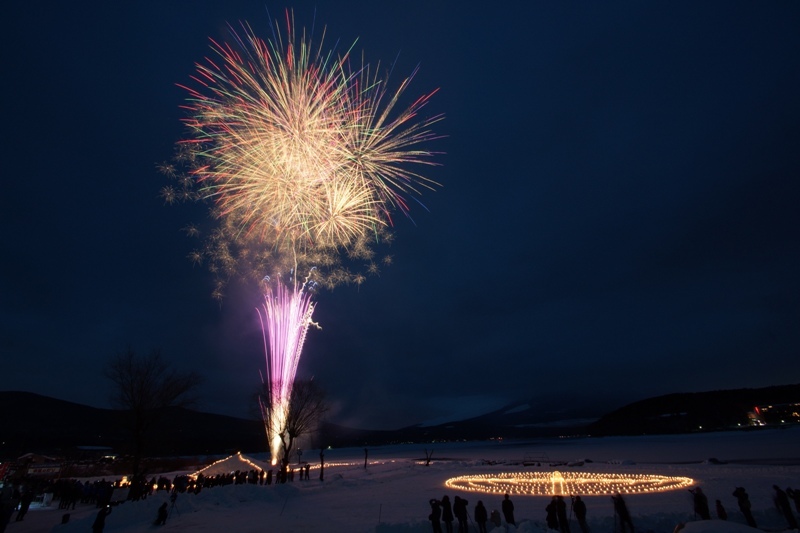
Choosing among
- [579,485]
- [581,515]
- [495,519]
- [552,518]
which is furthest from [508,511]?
[579,485]

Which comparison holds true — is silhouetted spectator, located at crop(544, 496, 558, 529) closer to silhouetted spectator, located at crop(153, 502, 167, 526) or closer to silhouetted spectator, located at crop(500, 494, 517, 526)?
silhouetted spectator, located at crop(500, 494, 517, 526)

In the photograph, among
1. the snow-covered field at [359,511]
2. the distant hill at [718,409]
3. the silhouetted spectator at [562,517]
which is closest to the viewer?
the silhouetted spectator at [562,517]

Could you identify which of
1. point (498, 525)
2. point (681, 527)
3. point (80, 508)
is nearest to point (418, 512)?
point (498, 525)

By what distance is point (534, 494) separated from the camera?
2223 centimetres

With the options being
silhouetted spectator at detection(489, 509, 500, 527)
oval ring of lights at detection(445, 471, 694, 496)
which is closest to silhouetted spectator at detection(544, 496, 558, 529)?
silhouetted spectator at detection(489, 509, 500, 527)

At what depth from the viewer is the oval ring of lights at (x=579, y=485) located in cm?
2244

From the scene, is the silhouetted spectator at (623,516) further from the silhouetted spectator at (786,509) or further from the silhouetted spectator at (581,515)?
the silhouetted spectator at (786,509)

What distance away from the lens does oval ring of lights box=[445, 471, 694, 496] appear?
73.6 ft

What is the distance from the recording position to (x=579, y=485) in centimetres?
2538

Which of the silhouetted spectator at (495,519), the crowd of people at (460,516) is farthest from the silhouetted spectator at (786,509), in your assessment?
the silhouetted spectator at (495,519)

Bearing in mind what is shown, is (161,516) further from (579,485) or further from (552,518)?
(579,485)

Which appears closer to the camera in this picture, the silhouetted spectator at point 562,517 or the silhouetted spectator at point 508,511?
the silhouetted spectator at point 562,517

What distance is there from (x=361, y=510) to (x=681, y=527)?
1268cm

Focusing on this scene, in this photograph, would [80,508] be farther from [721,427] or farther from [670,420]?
[670,420]
